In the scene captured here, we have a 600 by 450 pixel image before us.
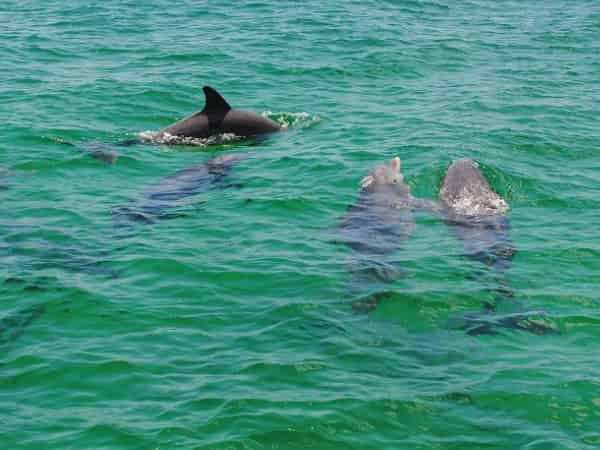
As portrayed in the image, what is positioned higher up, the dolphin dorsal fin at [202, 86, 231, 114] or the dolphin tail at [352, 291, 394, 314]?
the dolphin dorsal fin at [202, 86, 231, 114]

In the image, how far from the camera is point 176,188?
1437 centimetres

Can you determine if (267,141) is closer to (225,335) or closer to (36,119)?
(36,119)

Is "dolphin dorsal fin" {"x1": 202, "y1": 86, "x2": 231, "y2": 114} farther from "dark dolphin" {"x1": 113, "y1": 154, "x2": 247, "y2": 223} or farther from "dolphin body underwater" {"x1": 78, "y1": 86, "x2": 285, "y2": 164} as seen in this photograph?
"dark dolphin" {"x1": 113, "y1": 154, "x2": 247, "y2": 223}

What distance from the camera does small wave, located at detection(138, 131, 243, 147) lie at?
16.9 m

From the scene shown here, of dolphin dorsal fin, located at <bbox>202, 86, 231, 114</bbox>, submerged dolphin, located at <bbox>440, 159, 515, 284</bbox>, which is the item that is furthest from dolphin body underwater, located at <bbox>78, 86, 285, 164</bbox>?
submerged dolphin, located at <bbox>440, 159, 515, 284</bbox>

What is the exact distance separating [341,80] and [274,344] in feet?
43.9

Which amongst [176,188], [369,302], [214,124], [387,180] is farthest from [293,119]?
[369,302]

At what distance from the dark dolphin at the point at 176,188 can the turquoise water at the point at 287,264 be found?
302 mm

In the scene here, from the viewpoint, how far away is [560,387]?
8.70 metres

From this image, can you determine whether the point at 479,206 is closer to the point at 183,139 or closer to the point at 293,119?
the point at 293,119

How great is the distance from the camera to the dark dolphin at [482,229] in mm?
10070

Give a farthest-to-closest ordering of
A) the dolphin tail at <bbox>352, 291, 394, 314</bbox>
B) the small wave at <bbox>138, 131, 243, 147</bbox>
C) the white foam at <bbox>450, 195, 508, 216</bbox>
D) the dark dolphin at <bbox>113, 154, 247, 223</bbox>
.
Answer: the small wave at <bbox>138, 131, 243, 147</bbox> → the white foam at <bbox>450, 195, 508, 216</bbox> → the dark dolphin at <bbox>113, 154, 247, 223</bbox> → the dolphin tail at <bbox>352, 291, 394, 314</bbox>

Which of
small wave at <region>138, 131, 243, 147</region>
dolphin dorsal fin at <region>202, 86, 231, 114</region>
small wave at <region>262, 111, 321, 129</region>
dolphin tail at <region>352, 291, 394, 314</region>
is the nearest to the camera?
dolphin tail at <region>352, 291, 394, 314</region>

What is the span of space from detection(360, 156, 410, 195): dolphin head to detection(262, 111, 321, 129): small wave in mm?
3723
